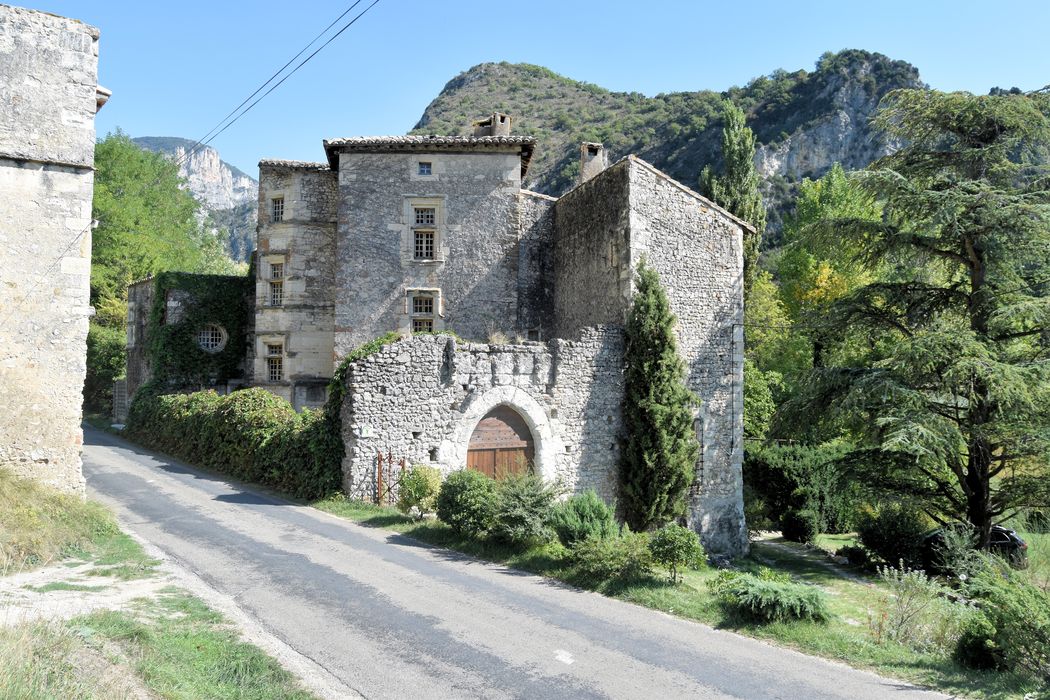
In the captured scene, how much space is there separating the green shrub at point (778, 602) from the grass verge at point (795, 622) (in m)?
0.11

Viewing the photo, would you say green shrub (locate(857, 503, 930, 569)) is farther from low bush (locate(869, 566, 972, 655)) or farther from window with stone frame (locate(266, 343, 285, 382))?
window with stone frame (locate(266, 343, 285, 382))

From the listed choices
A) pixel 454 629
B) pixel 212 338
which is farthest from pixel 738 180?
pixel 454 629

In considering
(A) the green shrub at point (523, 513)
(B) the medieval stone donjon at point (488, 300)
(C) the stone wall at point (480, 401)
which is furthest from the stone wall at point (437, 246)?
(A) the green shrub at point (523, 513)

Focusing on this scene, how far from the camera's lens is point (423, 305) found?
23172 millimetres

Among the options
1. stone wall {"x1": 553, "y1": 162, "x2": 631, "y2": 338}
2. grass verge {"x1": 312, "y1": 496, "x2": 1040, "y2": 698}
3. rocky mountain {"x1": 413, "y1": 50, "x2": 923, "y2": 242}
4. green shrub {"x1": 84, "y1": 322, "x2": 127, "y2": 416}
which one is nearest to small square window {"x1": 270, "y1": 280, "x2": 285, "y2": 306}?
stone wall {"x1": 553, "y1": 162, "x2": 631, "y2": 338}

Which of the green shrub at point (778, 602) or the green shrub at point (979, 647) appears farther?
the green shrub at point (778, 602)

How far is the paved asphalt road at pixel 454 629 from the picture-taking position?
692 centimetres

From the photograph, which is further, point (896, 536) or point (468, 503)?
point (896, 536)

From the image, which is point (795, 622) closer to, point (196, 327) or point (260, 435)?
point (260, 435)

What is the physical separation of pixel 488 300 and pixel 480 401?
7549 mm

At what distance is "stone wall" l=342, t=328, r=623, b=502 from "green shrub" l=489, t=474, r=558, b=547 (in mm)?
3324

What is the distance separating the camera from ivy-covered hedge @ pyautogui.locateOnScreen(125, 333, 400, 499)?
16109 millimetres

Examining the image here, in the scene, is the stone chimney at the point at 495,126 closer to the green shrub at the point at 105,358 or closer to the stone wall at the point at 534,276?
the stone wall at the point at 534,276

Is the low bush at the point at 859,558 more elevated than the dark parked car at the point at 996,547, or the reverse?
the dark parked car at the point at 996,547
